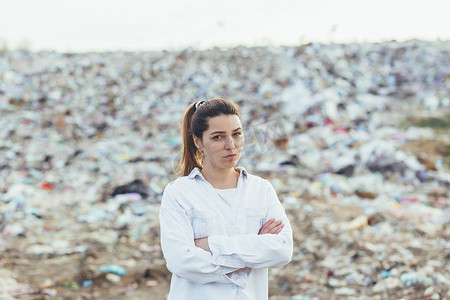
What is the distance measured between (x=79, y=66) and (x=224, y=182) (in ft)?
33.0

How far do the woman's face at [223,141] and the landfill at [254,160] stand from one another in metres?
2.25

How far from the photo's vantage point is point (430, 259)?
3.63 meters

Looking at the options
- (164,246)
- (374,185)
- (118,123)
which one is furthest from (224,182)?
(118,123)

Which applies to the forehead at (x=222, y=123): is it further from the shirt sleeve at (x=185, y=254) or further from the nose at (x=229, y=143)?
the shirt sleeve at (x=185, y=254)

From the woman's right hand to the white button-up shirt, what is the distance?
1 cm

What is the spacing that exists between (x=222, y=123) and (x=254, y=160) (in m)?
4.94

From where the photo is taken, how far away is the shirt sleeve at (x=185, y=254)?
1.38m

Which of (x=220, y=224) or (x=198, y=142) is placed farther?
(x=198, y=142)

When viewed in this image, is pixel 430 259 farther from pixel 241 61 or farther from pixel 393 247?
pixel 241 61

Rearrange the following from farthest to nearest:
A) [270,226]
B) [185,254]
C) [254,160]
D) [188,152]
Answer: [254,160] < [188,152] < [270,226] < [185,254]

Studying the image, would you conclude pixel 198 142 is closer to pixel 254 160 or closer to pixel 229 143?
pixel 229 143

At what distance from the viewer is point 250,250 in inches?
55.0

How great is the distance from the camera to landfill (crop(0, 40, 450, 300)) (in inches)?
144

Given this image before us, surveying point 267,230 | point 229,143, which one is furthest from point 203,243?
point 229,143
